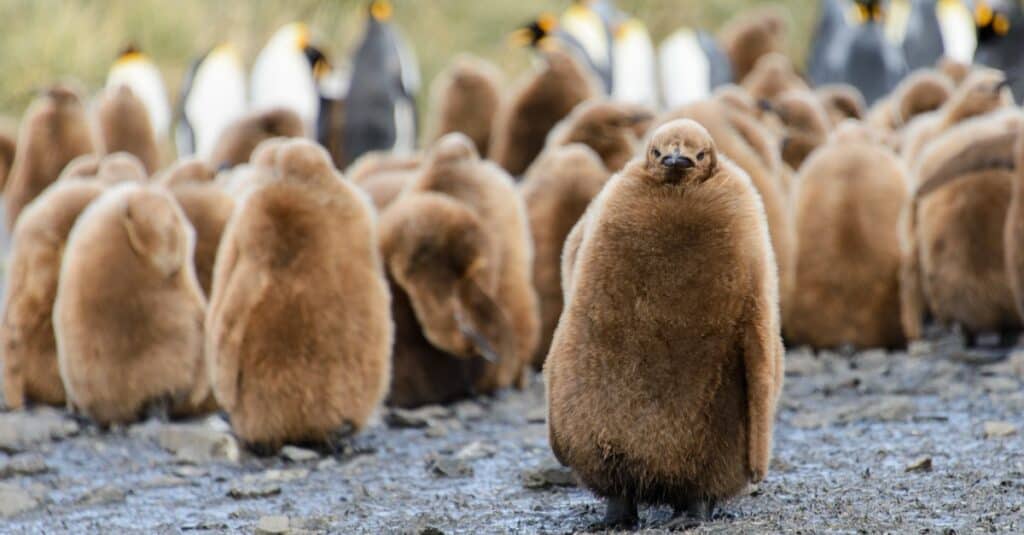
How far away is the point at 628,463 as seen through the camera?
3807mm

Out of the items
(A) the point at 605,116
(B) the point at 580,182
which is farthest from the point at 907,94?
(B) the point at 580,182

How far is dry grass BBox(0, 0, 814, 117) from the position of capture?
18.9m

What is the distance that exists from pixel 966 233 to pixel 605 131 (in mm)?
1790

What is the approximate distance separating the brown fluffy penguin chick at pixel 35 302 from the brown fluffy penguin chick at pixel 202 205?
16.2 inches

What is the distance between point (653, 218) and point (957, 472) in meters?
1.39

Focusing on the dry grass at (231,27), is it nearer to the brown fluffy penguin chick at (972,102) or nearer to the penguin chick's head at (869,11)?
the penguin chick's head at (869,11)

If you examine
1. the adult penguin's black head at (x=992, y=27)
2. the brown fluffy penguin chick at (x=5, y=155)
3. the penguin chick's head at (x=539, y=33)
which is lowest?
the brown fluffy penguin chick at (x=5, y=155)

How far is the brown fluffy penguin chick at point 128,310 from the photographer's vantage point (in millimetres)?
5957

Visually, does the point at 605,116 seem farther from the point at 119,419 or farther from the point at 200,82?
the point at 200,82

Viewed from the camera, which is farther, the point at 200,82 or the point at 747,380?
the point at 200,82

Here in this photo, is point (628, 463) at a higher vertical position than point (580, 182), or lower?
lower

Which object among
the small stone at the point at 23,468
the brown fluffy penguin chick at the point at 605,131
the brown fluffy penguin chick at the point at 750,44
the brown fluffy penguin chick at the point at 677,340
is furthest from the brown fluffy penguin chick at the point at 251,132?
the brown fluffy penguin chick at the point at 750,44

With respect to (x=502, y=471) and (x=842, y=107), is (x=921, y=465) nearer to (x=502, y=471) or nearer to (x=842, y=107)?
(x=502, y=471)

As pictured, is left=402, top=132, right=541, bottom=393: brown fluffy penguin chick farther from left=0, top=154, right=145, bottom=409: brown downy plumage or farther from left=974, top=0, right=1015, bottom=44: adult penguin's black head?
left=974, top=0, right=1015, bottom=44: adult penguin's black head
